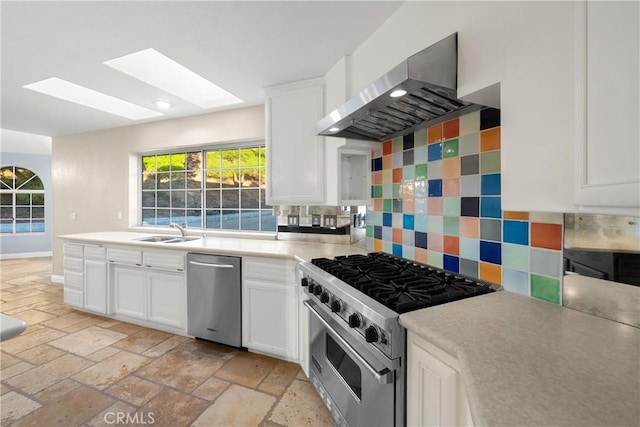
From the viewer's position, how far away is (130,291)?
295 centimetres

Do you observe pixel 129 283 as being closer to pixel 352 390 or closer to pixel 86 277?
A: pixel 86 277

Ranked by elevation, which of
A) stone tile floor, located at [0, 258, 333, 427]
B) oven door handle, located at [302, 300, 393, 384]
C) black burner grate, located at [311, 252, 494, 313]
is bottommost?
stone tile floor, located at [0, 258, 333, 427]

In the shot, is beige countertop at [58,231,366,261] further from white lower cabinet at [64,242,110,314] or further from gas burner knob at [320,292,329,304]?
gas burner knob at [320,292,329,304]

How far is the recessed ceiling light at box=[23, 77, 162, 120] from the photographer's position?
2766mm

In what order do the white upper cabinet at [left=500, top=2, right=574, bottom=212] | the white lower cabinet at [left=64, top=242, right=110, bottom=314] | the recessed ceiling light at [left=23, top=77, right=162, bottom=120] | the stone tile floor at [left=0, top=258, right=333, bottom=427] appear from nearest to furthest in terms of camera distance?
1. the white upper cabinet at [left=500, top=2, right=574, bottom=212]
2. the stone tile floor at [left=0, top=258, right=333, bottom=427]
3. the recessed ceiling light at [left=23, top=77, right=162, bottom=120]
4. the white lower cabinet at [left=64, top=242, right=110, bottom=314]

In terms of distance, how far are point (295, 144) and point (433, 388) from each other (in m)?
1.95

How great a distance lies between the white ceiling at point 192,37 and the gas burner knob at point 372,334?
1.64m

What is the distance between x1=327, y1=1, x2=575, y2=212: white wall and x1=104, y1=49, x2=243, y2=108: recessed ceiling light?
2.19m

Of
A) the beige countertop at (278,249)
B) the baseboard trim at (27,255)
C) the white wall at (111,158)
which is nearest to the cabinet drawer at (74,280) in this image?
the beige countertop at (278,249)

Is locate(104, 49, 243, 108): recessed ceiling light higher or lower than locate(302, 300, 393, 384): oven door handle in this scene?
higher

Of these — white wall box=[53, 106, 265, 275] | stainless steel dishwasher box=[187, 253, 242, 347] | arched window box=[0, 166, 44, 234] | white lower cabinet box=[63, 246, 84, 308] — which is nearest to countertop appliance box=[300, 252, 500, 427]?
stainless steel dishwasher box=[187, 253, 242, 347]

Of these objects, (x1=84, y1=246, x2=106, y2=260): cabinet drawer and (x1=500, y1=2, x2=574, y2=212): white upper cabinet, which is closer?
(x1=500, y1=2, x2=574, y2=212): white upper cabinet

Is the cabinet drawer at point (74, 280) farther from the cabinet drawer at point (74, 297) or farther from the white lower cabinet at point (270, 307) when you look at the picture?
the white lower cabinet at point (270, 307)

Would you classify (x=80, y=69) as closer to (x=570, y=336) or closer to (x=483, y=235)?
(x=483, y=235)
